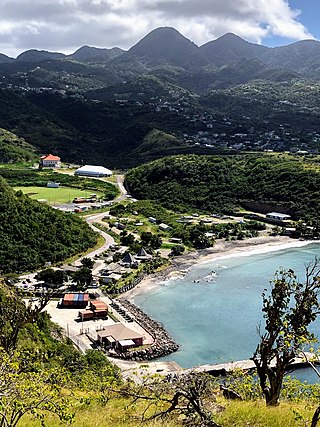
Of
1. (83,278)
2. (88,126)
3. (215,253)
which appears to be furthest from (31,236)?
(88,126)

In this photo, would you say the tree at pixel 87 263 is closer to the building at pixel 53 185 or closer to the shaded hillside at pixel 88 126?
the building at pixel 53 185

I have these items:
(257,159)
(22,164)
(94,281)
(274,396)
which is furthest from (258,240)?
(22,164)

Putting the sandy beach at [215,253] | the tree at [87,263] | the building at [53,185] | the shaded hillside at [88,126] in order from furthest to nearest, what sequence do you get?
the shaded hillside at [88,126], the building at [53,185], the tree at [87,263], the sandy beach at [215,253]

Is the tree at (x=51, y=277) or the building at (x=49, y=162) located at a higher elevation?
the building at (x=49, y=162)

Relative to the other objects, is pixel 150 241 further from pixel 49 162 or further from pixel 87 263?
pixel 49 162

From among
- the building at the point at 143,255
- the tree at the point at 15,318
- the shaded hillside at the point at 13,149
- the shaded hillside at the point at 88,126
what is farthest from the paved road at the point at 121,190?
the tree at the point at 15,318

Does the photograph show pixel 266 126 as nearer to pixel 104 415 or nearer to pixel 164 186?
pixel 164 186

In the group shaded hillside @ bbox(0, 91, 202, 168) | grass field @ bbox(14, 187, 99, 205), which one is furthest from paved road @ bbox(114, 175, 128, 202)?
shaded hillside @ bbox(0, 91, 202, 168)
